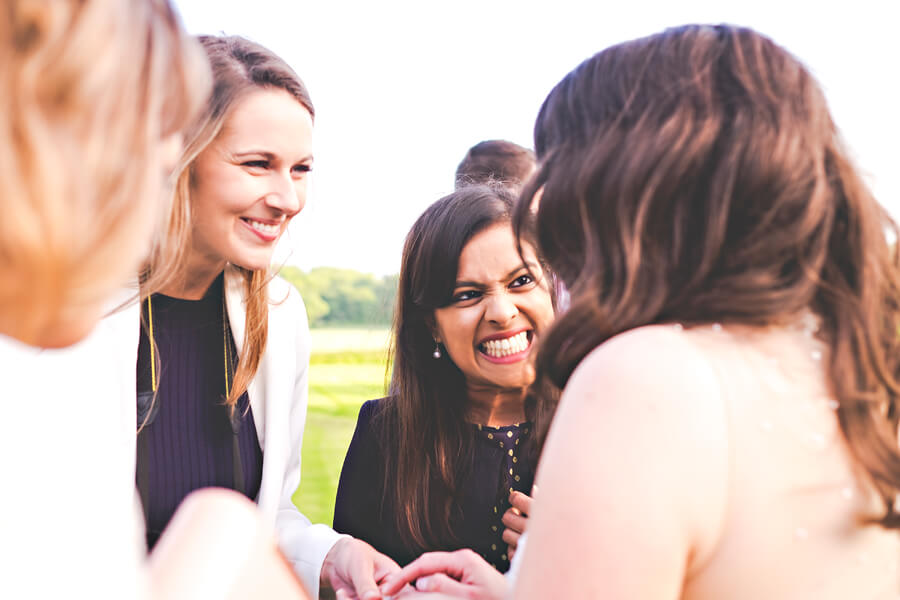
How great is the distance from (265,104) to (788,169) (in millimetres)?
1921

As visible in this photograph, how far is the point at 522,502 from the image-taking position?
7.82 ft

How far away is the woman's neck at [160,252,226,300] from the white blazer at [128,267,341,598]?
0.07 meters

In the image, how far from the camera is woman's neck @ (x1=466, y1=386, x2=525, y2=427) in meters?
2.68

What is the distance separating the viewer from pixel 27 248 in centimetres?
80

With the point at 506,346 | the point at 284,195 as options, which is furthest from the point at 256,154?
the point at 506,346

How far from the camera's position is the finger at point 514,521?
2358 mm

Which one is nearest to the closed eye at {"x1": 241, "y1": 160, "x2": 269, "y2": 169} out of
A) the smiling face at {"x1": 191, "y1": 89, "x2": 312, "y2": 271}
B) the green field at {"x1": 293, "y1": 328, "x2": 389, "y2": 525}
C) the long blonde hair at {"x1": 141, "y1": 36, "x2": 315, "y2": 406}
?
the smiling face at {"x1": 191, "y1": 89, "x2": 312, "y2": 271}

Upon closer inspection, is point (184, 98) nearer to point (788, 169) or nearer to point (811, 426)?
point (788, 169)

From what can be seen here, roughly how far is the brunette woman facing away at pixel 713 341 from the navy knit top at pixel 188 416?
5.41 ft

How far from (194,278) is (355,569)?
1151 mm

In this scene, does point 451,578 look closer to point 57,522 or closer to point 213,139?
point 57,522

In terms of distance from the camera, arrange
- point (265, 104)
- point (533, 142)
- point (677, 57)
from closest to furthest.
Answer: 1. point (677, 57)
2. point (533, 142)
3. point (265, 104)

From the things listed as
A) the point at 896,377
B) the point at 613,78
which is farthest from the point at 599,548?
the point at 613,78

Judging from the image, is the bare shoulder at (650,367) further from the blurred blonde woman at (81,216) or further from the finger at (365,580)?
the finger at (365,580)
